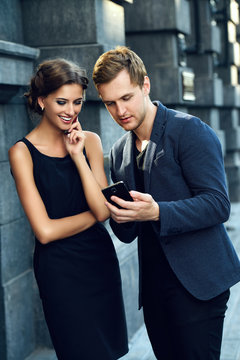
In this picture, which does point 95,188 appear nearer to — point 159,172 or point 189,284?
point 159,172

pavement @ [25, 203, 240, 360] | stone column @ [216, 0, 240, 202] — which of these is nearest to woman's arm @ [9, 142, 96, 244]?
pavement @ [25, 203, 240, 360]

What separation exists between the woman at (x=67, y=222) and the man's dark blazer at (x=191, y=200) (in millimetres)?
382

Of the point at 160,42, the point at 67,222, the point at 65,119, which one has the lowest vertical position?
the point at 67,222

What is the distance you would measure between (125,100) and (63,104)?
37 cm

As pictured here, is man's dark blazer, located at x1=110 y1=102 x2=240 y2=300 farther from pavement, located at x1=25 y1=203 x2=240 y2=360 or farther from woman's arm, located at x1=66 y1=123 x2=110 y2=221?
pavement, located at x1=25 y1=203 x2=240 y2=360

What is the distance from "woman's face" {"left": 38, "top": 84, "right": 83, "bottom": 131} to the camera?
3.17 m

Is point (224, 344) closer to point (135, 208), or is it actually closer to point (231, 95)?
point (135, 208)

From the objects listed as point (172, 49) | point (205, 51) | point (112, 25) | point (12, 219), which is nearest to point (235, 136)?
point (205, 51)

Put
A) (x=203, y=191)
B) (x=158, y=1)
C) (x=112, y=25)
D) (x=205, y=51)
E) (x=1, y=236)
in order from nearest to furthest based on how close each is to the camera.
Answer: (x=203, y=191)
(x=1, y=236)
(x=112, y=25)
(x=158, y=1)
(x=205, y=51)

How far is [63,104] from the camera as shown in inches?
125

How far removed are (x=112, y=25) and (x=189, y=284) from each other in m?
3.03

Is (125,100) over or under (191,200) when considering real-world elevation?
over

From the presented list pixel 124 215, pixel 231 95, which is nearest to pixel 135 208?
pixel 124 215

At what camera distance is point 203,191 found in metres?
2.82
